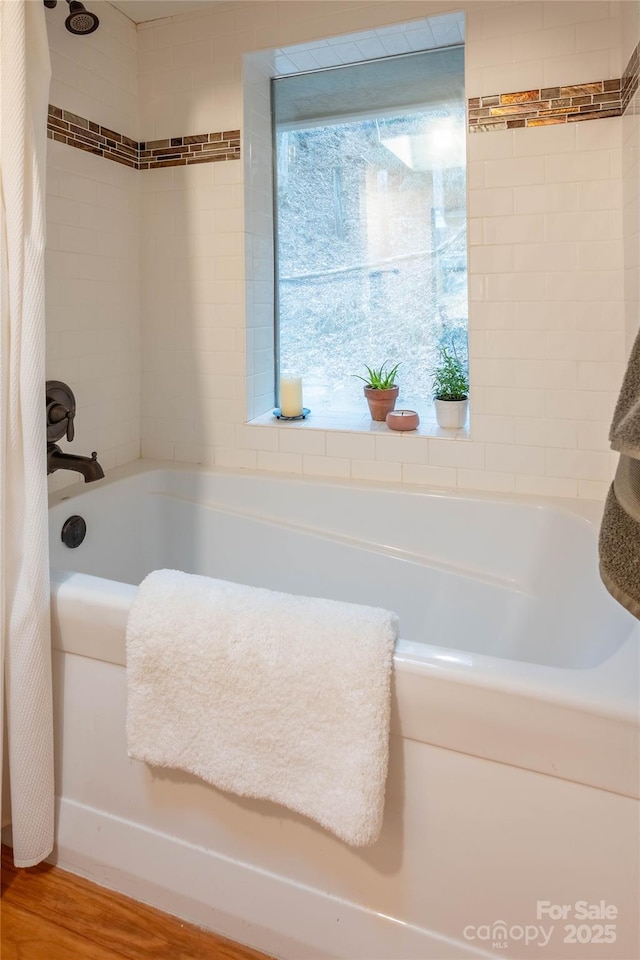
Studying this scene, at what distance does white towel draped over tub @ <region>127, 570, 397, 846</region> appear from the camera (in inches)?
41.2

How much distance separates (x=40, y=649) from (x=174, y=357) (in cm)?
132

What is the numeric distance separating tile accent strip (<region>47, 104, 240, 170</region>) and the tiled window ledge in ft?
3.02

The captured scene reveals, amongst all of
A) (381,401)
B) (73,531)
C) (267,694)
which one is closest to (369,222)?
(381,401)

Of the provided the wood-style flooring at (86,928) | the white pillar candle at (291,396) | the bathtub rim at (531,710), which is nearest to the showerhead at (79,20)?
the white pillar candle at (291,396)

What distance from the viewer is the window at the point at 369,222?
226 centimetres

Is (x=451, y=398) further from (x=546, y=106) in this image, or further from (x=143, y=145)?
(x=143, y=145)

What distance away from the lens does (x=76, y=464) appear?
1.67 metres

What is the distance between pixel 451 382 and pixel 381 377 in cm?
32

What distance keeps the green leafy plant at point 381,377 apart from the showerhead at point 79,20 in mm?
1346

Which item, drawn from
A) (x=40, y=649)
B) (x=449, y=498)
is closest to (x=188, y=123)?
(x=449, y=498)

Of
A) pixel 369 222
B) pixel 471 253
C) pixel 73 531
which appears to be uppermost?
pixel 369 222

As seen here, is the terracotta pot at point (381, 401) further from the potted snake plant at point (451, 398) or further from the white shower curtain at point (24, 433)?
the white shower curtain at point (24, 433)

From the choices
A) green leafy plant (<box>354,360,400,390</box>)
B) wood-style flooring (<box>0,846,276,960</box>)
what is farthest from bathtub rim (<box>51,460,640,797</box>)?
green leafy plant (<box>354,360,400,390</box>)

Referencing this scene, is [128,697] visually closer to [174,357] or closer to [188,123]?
[174,357]
